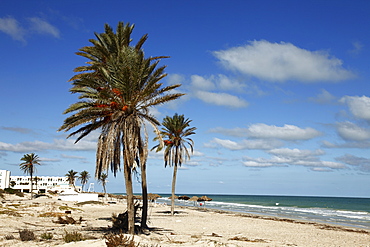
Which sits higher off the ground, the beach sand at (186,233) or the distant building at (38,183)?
the beach sand at (186,233)

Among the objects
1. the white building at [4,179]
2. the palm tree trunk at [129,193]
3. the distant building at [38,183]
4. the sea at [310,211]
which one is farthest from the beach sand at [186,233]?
the distant building at [38,183]

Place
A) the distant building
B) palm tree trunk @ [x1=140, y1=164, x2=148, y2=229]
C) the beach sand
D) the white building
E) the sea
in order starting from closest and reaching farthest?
the beach sand, palm tree trunk @ [x1=140, y1=164, x2=148, y2=229], the sea, the white building, the distant building

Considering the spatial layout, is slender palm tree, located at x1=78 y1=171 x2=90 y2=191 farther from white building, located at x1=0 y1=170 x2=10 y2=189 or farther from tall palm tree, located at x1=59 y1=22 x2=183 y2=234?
tall palm tree, located at x1=59 y1=22 x2=183 y2=234

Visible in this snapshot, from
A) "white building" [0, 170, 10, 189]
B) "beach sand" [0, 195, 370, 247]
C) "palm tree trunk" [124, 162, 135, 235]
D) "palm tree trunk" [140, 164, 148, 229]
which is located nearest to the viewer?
"beach sand" [0, 195, 370, 247]

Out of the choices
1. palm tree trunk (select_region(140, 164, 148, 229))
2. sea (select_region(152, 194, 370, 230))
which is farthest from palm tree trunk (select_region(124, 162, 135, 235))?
sea (select_region(152, 194, 370, 230))

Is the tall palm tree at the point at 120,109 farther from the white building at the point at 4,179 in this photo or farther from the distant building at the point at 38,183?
the distant building at the point at 38,183

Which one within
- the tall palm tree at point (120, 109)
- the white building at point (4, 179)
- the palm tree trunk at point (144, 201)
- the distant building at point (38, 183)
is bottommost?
the distant building at point (38, 183)

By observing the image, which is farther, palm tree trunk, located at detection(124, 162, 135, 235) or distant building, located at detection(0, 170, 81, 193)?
distant building, located at detection(0, 170, 81, 193)

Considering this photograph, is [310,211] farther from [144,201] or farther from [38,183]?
[38,183]

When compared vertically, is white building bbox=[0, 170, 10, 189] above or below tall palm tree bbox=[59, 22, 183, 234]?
below

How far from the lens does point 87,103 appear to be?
1470cm

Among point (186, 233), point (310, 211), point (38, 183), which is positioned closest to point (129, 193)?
point (186, 233)

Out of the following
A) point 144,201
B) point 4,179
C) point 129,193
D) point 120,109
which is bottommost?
point 4,179

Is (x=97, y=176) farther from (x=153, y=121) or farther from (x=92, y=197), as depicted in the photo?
(x=92, y=197)
